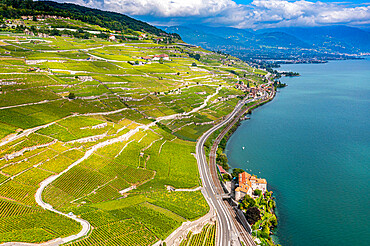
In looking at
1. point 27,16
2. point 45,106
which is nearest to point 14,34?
point 27,16

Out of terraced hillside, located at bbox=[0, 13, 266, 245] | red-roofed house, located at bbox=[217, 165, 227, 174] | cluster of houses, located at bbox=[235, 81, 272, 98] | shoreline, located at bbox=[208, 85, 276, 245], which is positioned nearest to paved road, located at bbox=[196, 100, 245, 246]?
shoreline, located at bbox=[208, 85, 276, 245]

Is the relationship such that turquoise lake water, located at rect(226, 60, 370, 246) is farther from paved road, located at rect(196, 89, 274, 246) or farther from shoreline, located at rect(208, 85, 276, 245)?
paved road, located at rect(196, 89, 274, 246)

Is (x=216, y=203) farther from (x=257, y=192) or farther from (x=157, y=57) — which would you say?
(x=157, y=57)

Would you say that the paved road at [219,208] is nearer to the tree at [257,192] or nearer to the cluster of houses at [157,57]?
the tree at [257,192]

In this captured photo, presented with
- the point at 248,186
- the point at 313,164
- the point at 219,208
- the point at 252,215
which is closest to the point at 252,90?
the point at 313,164

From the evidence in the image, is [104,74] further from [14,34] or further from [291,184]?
[291,184]
